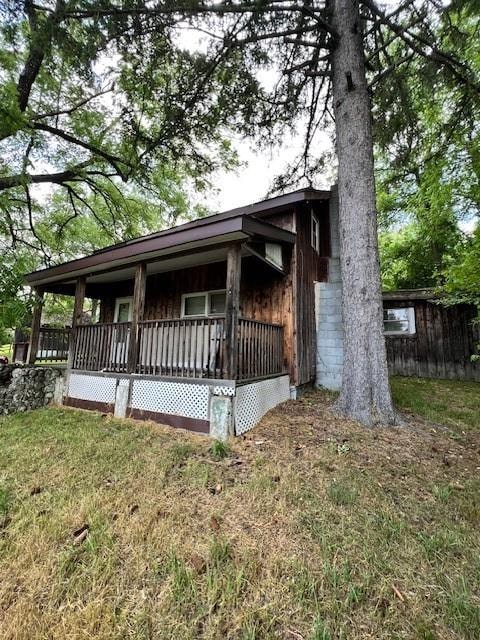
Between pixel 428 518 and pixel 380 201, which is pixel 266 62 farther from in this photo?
pixel 380 201

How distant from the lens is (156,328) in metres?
5.82

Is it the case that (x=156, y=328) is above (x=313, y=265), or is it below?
below

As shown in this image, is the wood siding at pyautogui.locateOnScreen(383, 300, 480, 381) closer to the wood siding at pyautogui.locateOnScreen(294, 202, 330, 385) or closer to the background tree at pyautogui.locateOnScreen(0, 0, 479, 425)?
the wood siding at pyautogui.locateOnScreen(294, 202, 330, 385)

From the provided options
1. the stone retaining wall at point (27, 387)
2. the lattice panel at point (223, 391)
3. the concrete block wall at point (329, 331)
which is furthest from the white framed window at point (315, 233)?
the stone retaining wall at point (27, 387)

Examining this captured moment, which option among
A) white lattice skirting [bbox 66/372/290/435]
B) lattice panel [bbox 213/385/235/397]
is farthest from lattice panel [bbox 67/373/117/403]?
lattice panel [bbox 213/385/235/397]

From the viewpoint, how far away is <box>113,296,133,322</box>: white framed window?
9.75m

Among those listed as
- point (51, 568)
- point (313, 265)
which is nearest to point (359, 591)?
point (51, 568)

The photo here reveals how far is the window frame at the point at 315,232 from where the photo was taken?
8102 mm

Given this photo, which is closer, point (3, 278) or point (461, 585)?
point (461, 585)

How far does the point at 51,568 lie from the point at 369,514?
2541 millimetres

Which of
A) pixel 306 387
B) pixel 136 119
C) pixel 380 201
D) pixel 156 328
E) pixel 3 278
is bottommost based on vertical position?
pixel 306 387

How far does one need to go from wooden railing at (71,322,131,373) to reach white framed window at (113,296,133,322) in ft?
8.35

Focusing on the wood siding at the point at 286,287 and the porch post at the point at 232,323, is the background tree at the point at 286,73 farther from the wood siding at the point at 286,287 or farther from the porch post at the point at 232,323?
the porch post at the point at 232,323

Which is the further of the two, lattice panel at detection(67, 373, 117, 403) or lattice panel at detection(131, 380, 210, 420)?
lattice panel at detection(67, 373, 117, 403)
